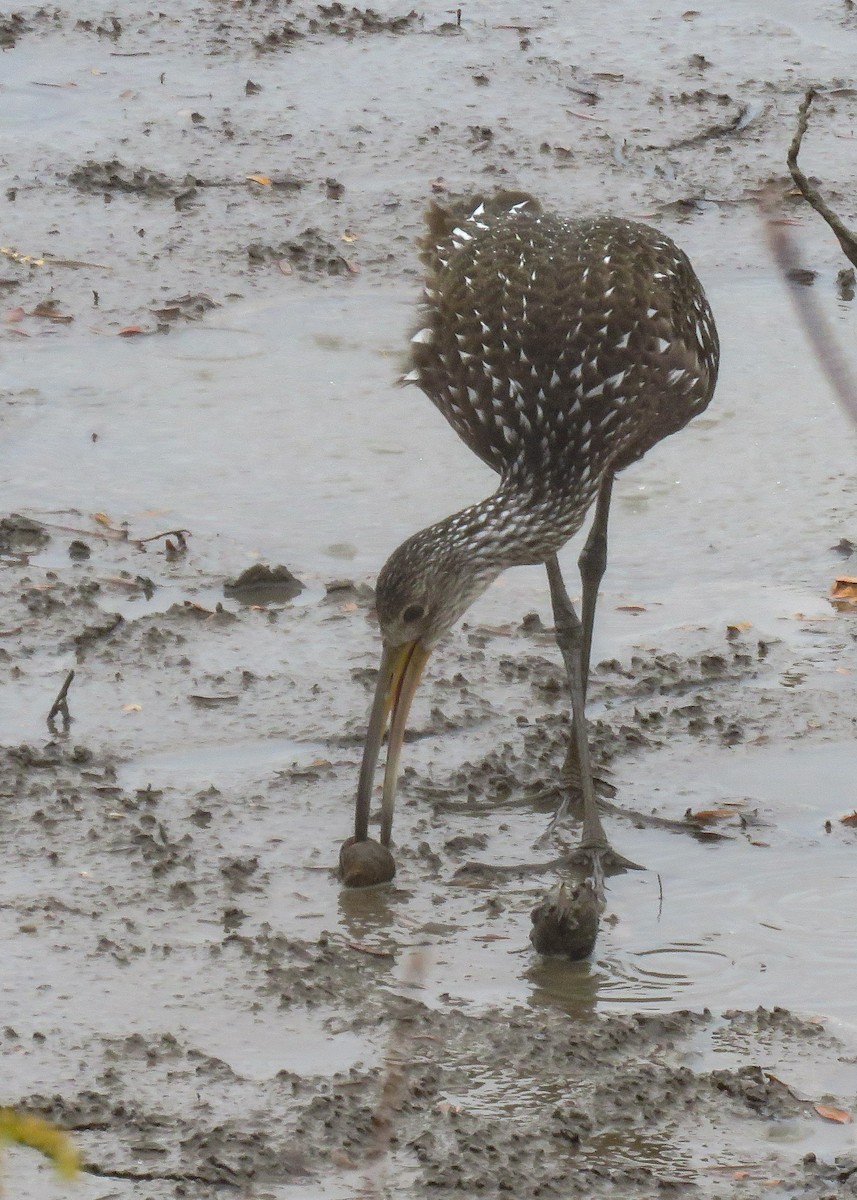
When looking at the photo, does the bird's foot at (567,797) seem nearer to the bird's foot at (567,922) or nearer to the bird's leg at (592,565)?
the bird's leg at (592,565)

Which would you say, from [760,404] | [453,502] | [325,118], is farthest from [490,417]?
[325,118]

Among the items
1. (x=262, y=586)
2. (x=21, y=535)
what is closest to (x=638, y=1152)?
(x=262, y=586)

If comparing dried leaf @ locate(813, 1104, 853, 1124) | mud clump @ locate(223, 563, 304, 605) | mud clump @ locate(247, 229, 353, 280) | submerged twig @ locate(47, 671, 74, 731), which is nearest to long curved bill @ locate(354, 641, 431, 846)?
submerged twig @ locate(47, 671, 74, 731)

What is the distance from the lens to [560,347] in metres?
5.25

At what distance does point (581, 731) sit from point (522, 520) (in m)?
0.63

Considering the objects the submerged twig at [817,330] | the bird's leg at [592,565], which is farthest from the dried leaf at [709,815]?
the submerged twig at [817,330]

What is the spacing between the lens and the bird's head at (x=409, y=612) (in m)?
4.89

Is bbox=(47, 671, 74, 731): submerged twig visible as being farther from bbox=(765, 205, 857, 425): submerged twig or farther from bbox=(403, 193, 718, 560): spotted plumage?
bbox=(765, 205, 857, 425): submerged twig

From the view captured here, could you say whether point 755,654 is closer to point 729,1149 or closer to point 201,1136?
point 729,1149

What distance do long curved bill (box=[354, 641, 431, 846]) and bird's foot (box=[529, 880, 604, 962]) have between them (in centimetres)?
59

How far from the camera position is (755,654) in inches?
248

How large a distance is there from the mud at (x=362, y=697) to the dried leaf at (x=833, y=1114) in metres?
0.01

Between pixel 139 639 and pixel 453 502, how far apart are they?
164cm

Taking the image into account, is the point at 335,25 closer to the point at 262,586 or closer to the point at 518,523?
the point at 262,586
